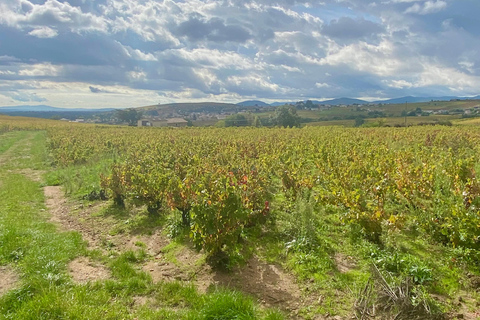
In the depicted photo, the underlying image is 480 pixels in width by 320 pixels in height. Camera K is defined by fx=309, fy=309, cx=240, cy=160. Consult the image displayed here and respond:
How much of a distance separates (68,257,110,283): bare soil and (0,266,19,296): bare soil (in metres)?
0.86

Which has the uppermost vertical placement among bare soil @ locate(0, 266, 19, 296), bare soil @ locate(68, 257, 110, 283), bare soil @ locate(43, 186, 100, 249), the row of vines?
the row of vines

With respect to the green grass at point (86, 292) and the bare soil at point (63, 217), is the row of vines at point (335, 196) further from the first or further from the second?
the bare soil at point (63, 217)

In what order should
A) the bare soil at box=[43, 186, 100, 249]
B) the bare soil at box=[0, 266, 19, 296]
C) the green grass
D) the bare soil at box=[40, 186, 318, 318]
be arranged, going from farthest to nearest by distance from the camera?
the bare soil at box=[43, 186, 100, 249] → the bare soil at box=[0, 266, 19, 296] → the bare soil at box=[40, 186, 318, 318] → the green grass

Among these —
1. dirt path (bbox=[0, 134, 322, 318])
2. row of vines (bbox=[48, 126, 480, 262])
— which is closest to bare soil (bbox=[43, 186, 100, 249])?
dirt path (bbox=[0, 134, 322, 318])

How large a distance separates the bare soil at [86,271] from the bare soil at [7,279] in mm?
857

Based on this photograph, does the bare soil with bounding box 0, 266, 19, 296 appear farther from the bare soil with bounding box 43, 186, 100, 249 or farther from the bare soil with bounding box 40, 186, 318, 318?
the bare soil with bounding box 43, 186, 100, 249

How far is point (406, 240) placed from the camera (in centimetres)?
641

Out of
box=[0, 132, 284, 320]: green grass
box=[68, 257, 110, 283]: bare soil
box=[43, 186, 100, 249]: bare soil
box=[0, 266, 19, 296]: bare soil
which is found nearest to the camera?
box=[0, 132, 284, 320]: green grass

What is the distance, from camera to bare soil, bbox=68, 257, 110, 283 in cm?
563

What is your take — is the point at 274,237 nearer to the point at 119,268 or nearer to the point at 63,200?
the point at 119,268

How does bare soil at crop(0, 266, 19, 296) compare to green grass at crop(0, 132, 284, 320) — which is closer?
green grass at crop(0, 132, 284, 320)

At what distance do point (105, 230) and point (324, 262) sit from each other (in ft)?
19.5

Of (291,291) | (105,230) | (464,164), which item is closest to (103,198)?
(105,230)

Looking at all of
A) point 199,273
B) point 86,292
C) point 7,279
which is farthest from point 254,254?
point 7,279
